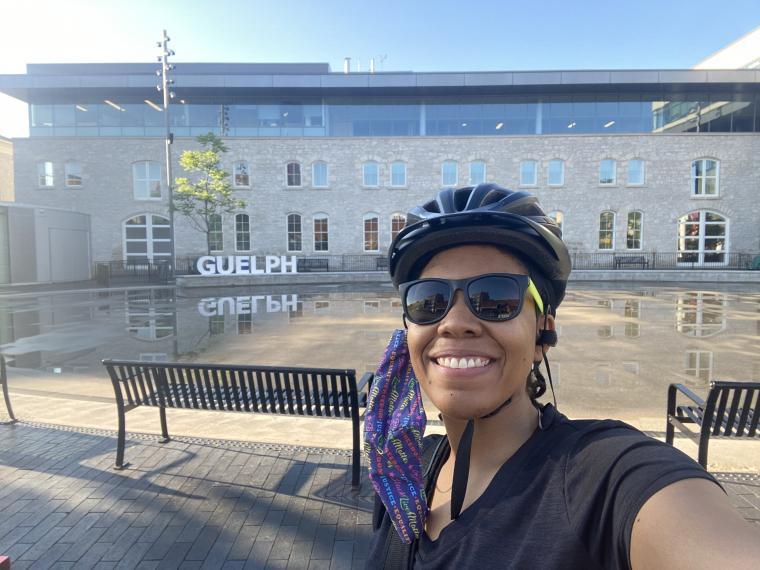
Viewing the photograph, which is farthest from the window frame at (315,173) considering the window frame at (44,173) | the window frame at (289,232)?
the window frame at (44,173)

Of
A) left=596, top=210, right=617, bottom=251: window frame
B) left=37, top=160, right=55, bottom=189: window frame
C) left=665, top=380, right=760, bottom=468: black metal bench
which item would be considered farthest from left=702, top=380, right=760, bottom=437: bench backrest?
left=37, top=160, right=55, bottom=189: window frame

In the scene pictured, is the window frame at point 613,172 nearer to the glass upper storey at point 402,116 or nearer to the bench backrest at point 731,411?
the glass upper storey at point 402,116

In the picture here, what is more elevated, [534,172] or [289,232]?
[534,172]

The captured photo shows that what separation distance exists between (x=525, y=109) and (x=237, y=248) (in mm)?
21884

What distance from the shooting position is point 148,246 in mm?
31234

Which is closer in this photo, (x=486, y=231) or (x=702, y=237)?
(x=486, y=231)

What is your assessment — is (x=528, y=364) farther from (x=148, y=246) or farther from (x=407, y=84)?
(x=148, y=246)

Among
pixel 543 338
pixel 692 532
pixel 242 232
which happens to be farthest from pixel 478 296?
pixel 242 232

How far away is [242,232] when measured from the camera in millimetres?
31078

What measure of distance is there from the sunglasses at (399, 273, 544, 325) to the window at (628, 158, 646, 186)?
1336 inches

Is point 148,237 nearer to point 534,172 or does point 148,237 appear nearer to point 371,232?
point 371,232

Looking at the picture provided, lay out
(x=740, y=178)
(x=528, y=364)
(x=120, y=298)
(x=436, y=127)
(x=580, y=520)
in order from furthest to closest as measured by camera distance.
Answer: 1. (x=436, y=127)
2. (x=740, y=178)
3. (x=120, y=298)
4. (x=528, y=364)
5. (x=580, y=520)

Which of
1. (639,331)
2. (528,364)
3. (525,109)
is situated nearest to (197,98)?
(525,109)

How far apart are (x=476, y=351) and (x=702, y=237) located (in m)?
35.7
